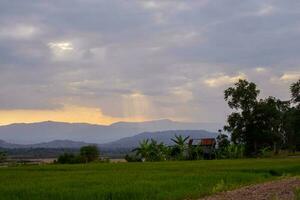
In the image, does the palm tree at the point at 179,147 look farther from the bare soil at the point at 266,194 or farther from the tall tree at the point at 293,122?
the bare soil at the point at 266,194

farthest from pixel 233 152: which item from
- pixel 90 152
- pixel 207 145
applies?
pixel 90 152

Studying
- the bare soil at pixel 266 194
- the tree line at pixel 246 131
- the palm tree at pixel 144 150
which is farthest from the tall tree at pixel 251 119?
the bare soil at pixel 266 194

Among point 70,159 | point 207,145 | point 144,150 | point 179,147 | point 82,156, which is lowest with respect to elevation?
point 70,159

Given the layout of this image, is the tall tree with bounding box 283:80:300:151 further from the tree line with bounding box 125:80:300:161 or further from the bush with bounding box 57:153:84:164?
the bush with bounding box 57:153:84:164

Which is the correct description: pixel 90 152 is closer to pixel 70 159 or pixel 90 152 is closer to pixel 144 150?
pixel 70 159

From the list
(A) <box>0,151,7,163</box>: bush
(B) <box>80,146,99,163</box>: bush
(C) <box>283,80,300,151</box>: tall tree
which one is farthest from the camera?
(B) <box>80,146,99,163</box>: bush

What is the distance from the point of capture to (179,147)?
63.9m

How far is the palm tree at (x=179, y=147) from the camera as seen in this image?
62909 mm

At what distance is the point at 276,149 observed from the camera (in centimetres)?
7344

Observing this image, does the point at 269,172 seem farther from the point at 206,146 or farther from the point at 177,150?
the point at 206,146

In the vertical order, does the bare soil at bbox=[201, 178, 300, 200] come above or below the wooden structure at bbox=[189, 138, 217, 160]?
below

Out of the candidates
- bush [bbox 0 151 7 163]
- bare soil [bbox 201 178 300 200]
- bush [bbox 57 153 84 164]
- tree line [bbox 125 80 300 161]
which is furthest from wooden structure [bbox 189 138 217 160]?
bare soil [bbox 201 178 300 200]

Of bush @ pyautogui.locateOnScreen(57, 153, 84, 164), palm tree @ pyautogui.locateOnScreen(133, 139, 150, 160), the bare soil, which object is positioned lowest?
the bare soil

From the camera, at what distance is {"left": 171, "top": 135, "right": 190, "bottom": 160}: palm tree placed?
62.9 meters
